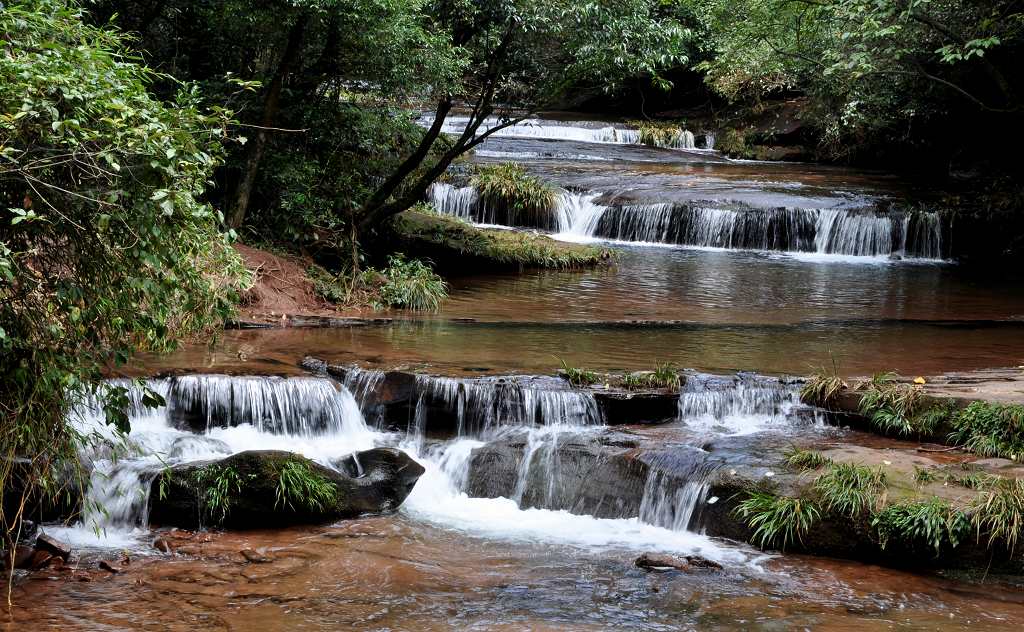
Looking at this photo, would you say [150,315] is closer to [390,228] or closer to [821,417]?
[821,417]

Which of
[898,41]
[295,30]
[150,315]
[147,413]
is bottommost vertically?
[147,413]

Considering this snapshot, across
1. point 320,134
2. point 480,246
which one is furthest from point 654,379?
point 480,246

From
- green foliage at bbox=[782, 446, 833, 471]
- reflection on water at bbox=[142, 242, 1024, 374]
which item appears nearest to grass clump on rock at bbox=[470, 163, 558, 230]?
reflection on water at bbox=[142, 242, 1024, 374]

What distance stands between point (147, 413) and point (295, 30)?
6148 millimetres

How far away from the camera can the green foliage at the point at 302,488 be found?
7.89 m

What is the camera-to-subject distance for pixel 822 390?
32.2 feet

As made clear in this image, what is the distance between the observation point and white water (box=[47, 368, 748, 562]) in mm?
7832

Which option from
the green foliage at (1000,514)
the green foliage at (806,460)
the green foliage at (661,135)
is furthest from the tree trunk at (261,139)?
the green foliage at (661,135)

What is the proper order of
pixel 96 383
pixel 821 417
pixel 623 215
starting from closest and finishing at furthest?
pixel 96 383
pixel 821 417
pixel 623 215

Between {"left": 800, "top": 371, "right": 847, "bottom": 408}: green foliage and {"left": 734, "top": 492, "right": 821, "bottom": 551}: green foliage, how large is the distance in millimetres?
2112

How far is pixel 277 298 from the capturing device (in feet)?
43.9

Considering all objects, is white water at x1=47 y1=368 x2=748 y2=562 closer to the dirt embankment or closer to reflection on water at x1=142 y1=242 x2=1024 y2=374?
reflection on water at x1=142 y1=242 x2=1024 y2=374

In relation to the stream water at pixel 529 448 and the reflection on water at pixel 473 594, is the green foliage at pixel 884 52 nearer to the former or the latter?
the stream water at pixel 529 448

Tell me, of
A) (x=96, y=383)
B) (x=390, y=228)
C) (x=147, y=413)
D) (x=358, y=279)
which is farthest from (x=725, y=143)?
(x=96, y=383)
